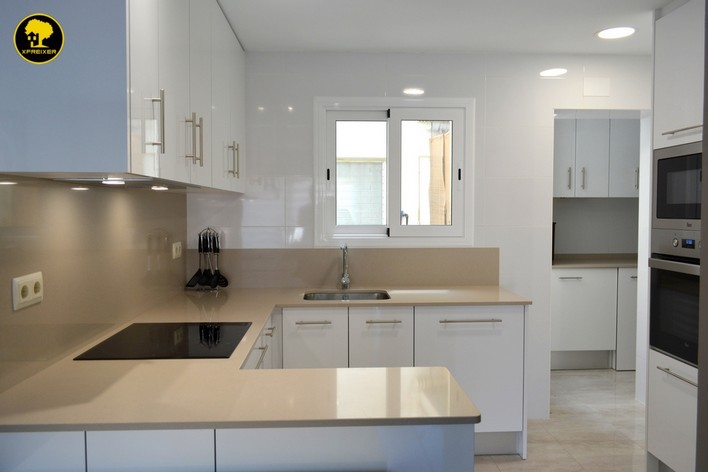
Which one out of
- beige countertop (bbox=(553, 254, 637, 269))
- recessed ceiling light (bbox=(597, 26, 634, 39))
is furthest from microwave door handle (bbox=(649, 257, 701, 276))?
beige countertop (bbox=(553, 254, 637, 269))

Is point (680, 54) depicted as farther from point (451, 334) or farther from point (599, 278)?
point (599, 278)

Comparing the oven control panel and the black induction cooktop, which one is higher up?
the oven control panel

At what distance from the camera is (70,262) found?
1949 millimetres

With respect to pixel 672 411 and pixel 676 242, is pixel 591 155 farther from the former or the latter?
pixel 672 411

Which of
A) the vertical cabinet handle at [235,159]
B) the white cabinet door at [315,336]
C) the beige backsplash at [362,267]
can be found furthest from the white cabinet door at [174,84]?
the beige backsplash at [362,267]

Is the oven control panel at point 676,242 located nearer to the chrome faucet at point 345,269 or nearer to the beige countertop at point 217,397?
the beige countertop at point 217,397

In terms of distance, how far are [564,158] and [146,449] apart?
424 centimetres

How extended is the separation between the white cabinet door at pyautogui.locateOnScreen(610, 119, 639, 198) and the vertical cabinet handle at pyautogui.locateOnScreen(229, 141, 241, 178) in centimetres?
328

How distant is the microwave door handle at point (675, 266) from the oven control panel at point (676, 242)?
0.04 m

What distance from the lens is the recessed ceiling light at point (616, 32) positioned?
3.09 metres

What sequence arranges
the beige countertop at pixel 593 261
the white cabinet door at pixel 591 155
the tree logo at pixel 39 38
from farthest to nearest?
the white cabinet door at pixel 591 155, the beige countertop at pixel 593 261, the tree logo at pixel 39 38

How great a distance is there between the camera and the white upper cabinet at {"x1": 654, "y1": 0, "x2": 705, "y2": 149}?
250 cm

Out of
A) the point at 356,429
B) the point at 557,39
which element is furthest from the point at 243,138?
the point at 356,429

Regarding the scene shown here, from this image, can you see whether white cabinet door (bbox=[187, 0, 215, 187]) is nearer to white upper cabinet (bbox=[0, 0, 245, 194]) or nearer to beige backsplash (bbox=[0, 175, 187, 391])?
beige backsplash (bbox=[0, 175, 187, 391])
